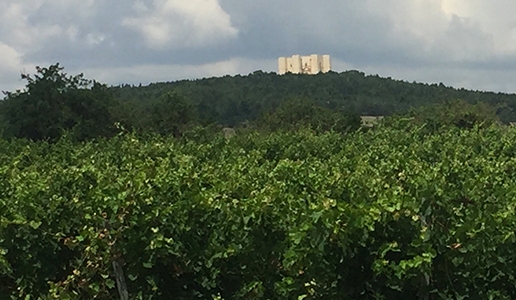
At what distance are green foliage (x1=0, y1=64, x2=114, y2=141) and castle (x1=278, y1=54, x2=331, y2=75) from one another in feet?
180

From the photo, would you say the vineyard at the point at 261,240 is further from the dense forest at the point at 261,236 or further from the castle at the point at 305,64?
the castle at the point at 305,64

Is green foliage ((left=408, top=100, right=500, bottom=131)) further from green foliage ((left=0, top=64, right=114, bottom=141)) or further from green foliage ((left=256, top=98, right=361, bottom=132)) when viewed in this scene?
green foliage ((left=0, top=64, right=114, bottom=141))

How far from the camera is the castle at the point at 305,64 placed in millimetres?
92188

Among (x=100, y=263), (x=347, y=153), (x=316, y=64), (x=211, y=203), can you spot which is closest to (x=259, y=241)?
(x=211, y=203)

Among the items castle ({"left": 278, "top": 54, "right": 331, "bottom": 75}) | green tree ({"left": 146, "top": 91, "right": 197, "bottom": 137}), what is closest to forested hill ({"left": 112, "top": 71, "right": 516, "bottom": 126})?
castle ({"left": 278, "top": 54, "right": 331, "bottom": 75})

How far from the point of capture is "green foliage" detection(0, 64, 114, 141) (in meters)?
35.7

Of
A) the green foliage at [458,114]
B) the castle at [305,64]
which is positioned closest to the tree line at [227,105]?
the green foliage at [458,114]

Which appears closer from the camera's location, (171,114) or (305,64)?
(171,114)

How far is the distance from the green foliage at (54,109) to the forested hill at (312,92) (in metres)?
29.8

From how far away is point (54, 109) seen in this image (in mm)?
36031

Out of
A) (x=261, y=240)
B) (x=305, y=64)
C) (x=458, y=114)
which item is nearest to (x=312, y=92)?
(x=305, y=64)

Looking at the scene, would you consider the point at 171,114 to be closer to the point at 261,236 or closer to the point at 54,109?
the point at 54,109

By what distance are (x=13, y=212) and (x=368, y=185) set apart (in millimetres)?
3015

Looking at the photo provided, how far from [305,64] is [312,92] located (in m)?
19.0
